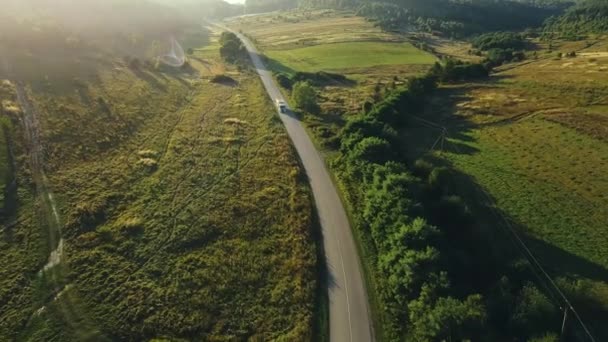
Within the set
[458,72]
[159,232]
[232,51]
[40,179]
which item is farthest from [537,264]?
[232,51]

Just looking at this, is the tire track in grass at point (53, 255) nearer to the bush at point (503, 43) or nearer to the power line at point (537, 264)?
the power line at point (537, 264)

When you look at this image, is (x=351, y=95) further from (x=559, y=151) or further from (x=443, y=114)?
(x=559, y=151)

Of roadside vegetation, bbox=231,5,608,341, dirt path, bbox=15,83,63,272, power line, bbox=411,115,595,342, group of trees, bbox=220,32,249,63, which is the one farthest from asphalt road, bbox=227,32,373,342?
group of trees, bbox=220,32,249,63

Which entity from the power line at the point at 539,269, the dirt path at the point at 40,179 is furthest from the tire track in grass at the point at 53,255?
the power line at the point at 539,269

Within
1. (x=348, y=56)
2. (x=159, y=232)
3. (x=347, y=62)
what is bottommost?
(x=159, y=232)

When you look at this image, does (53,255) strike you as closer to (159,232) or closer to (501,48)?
(159,232)

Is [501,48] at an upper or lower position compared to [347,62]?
upper

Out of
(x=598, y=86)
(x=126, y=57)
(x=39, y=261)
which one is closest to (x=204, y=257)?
(x=39, y=261)
